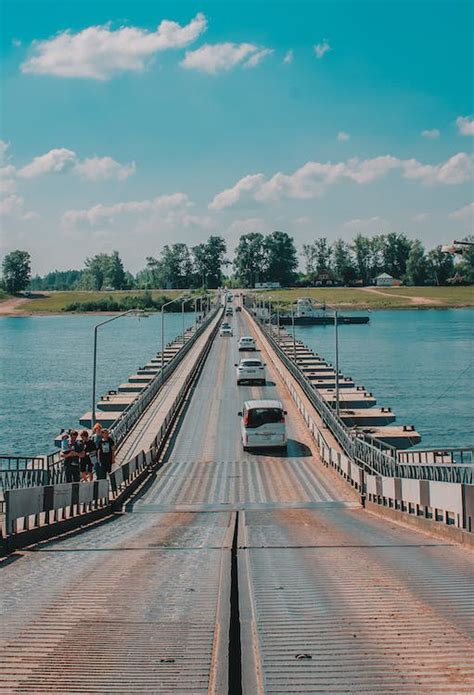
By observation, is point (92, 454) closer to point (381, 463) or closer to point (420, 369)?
point (381, 463)

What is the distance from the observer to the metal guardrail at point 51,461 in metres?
19.6

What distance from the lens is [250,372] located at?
5731cm

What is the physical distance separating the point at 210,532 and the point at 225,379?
45200 mm

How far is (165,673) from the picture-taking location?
7410mm

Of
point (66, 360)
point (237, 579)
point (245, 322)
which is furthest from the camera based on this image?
point (245, 322)

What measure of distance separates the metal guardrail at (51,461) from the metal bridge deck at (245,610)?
243 centimetres

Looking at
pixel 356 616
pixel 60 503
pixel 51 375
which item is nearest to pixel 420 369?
pixel 51 375

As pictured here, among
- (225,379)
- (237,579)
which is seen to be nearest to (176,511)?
(237,579)

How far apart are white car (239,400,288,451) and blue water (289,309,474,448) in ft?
57.9

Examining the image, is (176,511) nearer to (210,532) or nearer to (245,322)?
(210,532)

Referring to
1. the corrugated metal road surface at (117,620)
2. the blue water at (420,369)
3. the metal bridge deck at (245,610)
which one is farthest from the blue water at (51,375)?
the corrugated metal road surface at (117,620)

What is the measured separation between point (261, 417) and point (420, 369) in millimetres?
64581

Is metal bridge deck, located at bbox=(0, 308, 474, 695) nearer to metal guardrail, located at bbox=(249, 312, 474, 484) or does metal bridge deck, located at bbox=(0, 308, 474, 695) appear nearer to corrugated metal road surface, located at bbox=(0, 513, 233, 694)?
corrugated metal road surface, located at bbox=(0, 513, 233, 694)

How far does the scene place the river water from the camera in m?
58.6
